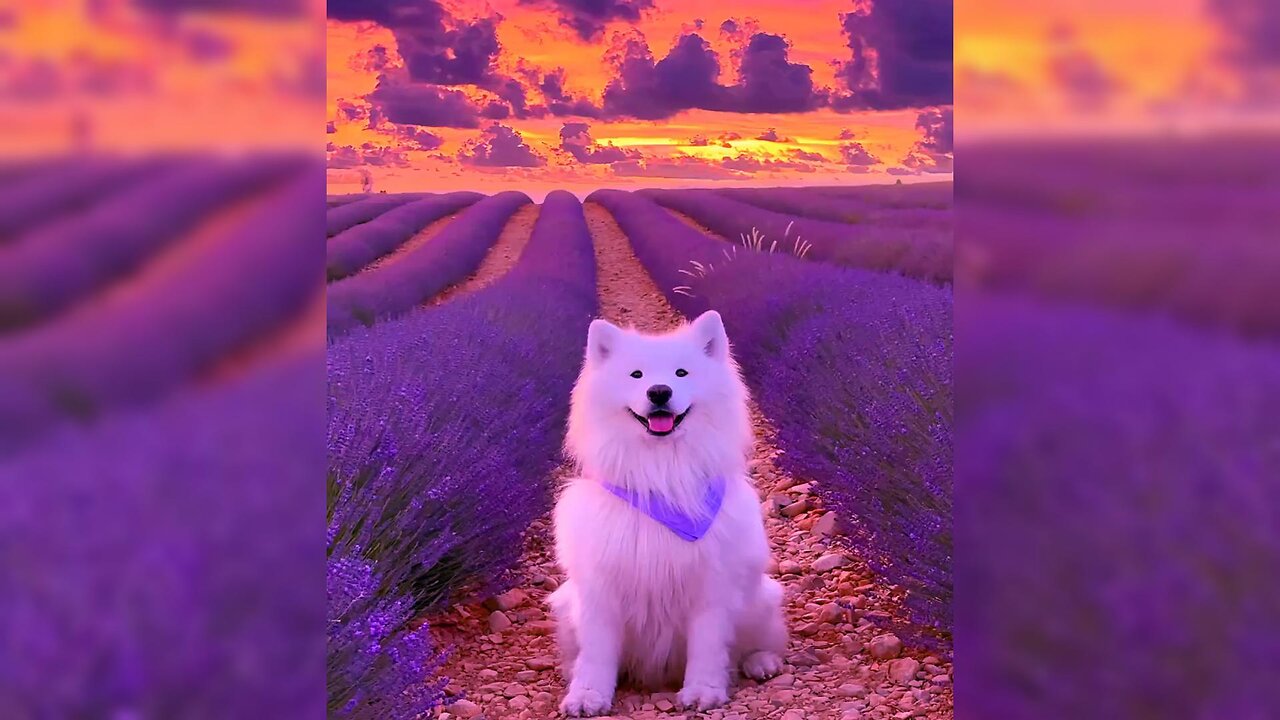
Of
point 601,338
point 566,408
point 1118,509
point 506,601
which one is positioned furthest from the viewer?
point 566,408

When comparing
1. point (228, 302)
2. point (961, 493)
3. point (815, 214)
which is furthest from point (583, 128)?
point (228, 302)

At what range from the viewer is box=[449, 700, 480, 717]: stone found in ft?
9.12

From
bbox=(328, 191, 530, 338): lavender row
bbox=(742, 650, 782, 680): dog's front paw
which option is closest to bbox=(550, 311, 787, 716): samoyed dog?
bbox=(742, 650, 782, 680): dog's front paw

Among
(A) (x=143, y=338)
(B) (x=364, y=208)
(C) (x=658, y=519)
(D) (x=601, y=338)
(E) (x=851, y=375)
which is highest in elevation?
(B) (x=364, y=208)

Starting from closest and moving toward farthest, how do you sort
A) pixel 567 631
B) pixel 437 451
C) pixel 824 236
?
pixel 567 631 → pixel 437 451 → pixel 824 236

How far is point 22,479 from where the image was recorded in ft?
2.55

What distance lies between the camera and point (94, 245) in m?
0.77

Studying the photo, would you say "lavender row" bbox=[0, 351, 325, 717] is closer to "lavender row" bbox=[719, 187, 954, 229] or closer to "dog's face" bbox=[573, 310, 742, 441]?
"dog's face" bbox=[573, 310, 742, 441]

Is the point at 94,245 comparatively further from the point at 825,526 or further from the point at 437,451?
the point at 825,526

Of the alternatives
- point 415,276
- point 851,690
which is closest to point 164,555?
point 851,690

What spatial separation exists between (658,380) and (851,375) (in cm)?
151

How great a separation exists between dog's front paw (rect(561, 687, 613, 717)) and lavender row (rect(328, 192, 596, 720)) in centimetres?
40

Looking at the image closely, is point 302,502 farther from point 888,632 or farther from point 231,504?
point 888,632

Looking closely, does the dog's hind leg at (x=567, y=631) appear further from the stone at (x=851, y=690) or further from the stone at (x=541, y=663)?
the stone at (x=851, y=690)
